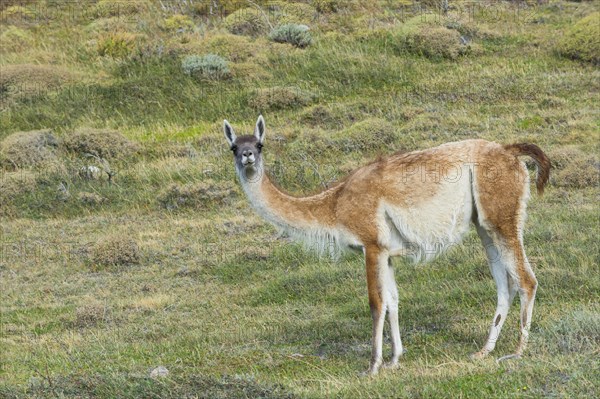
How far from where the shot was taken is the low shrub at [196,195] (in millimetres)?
16359

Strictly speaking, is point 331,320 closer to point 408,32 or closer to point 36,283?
point 36,283

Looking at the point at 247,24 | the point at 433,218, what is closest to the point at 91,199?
the point at 433,218

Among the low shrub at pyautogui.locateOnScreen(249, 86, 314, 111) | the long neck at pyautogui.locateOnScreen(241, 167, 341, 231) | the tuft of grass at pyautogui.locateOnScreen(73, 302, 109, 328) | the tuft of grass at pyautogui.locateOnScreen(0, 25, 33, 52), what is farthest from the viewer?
the tuft of grass at pyautogui.locateOnScreen(0, 25, 33, 52)

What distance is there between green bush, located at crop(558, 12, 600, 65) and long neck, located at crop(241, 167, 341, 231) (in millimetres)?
15819

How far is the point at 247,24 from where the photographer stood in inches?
1042

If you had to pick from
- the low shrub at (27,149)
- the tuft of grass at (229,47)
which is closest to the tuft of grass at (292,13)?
the tuft of grass at (229,47)

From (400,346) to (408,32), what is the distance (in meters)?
16.7

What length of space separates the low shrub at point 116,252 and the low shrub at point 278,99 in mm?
8016

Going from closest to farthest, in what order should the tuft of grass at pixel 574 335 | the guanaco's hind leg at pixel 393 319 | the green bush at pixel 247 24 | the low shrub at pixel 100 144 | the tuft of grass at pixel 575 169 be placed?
1. the tuft of grass at pixel 574 335
2. the guanaco's hind leg at pixel 393 319
3. the tuft of grass at pixel 575 169
4. the low shrub at pixel 100 144
5. the green bush at pixel 247 24

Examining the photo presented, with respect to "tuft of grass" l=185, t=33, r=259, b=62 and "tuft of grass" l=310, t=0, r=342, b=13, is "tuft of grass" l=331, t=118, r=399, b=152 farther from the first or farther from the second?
"tuft of grass" l=310, t=0, r=342, b=13

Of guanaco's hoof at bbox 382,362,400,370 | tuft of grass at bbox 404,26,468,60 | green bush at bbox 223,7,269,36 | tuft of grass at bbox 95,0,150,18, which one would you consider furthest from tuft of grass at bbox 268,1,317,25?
guanaco's hoof at bbox 382,362,400,370

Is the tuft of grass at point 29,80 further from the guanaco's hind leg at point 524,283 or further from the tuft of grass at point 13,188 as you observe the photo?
the guanaco's hind leg at point 524,283

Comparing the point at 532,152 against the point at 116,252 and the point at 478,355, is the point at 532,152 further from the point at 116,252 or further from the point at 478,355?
the point at 116,252

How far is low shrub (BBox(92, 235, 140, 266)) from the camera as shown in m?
13.6
